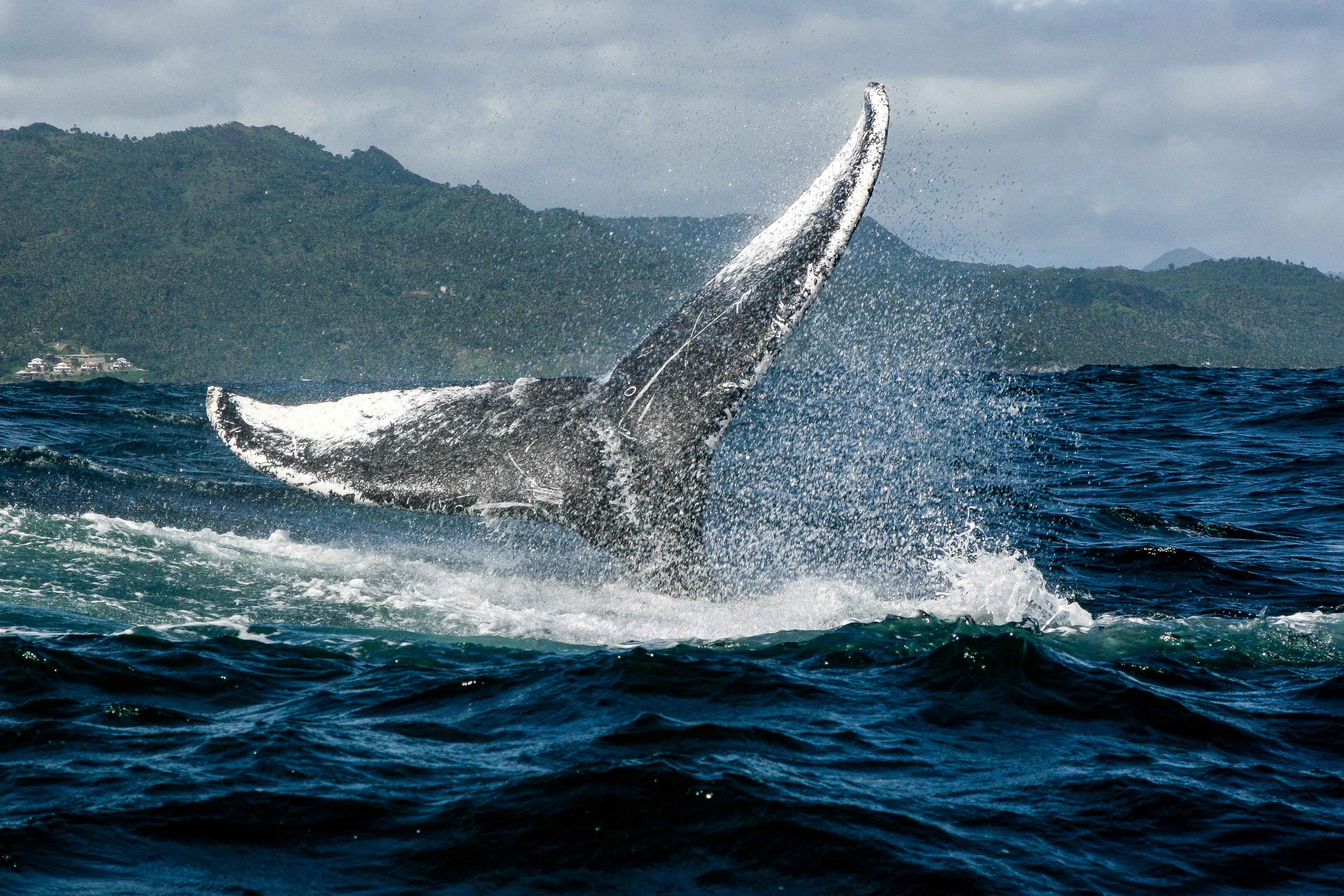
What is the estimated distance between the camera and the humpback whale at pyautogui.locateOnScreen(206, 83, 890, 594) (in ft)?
17.7

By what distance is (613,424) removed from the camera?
570cm

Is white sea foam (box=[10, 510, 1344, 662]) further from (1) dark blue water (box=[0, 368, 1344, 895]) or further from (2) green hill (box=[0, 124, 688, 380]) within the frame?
(2) green hill (box=[0, 124, 688, 380])

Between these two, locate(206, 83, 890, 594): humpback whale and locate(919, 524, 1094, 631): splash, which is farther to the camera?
locate(919, 524, 1094, 631): splash

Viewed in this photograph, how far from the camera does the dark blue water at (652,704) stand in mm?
3939

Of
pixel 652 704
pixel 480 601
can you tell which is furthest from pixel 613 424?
pixel 480 601

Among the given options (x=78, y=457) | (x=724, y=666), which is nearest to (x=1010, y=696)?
(x=724, y=666)

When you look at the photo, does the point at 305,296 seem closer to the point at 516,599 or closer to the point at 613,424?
the point at 516,599

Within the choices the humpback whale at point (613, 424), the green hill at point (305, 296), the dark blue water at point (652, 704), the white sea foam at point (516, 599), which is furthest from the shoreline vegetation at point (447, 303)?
the humpback whale at point (613, 424)

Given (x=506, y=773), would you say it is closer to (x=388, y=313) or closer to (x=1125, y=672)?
(x=1125, y=672)

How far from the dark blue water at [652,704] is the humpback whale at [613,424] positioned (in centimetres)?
95

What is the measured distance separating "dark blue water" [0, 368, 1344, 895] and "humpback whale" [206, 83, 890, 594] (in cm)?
95

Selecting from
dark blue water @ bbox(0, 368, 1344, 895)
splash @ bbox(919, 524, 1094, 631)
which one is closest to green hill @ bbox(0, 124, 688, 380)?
dark blue water @ bbox(0, 368, 1344, 895)

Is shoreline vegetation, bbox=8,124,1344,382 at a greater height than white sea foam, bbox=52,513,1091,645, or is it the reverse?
shoreline vegetation, bbox=8,124,1344,382

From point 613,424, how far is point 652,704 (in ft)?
4.71
